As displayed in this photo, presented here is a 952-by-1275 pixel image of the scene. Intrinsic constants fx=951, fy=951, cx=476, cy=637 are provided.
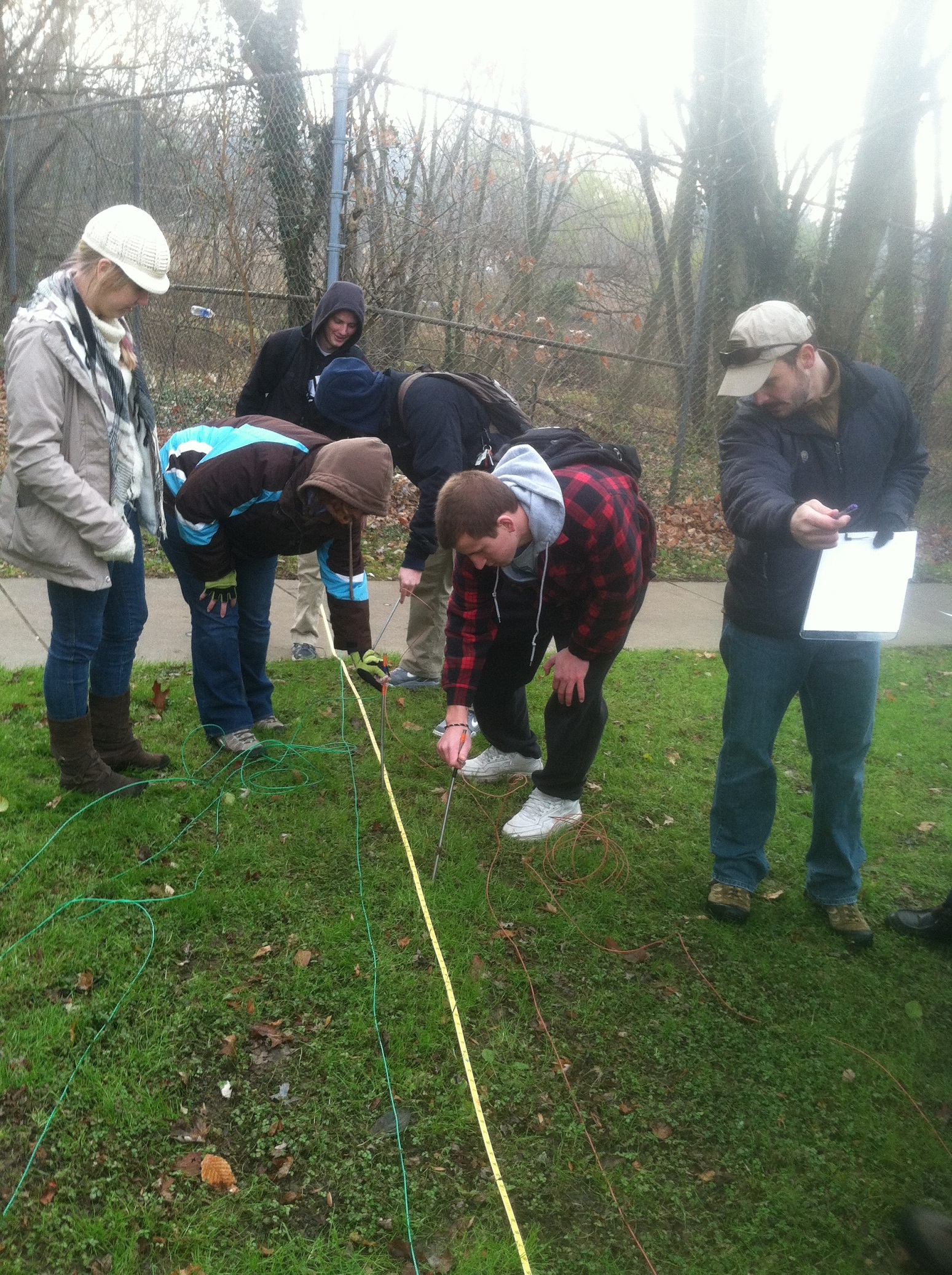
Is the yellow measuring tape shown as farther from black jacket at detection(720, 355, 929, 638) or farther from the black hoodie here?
the black hoodie

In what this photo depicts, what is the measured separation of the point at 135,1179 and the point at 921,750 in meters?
4.55

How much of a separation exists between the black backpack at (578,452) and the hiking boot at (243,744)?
5.66 feet

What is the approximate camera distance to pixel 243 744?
414 centimetres

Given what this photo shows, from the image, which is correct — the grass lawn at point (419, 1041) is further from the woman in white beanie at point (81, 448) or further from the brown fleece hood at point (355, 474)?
the brown fleece hood at point (355, 474)

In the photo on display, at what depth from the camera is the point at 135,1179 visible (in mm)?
2289

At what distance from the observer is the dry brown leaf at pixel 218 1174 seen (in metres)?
2.30

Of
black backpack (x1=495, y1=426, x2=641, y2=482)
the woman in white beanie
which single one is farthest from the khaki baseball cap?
the woman in white beanie

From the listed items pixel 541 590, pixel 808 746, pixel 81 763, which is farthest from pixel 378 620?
pixel 808 746

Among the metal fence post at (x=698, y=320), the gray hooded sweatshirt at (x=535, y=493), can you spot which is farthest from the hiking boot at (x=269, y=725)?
the metal fence post at (x=698, y=320)

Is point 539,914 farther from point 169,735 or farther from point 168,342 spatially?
point 168,342

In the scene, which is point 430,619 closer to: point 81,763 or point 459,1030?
point 81,763

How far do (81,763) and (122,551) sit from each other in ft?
2.94

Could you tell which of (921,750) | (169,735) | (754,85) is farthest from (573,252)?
(169,735)

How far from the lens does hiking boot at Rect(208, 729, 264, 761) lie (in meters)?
4.13
